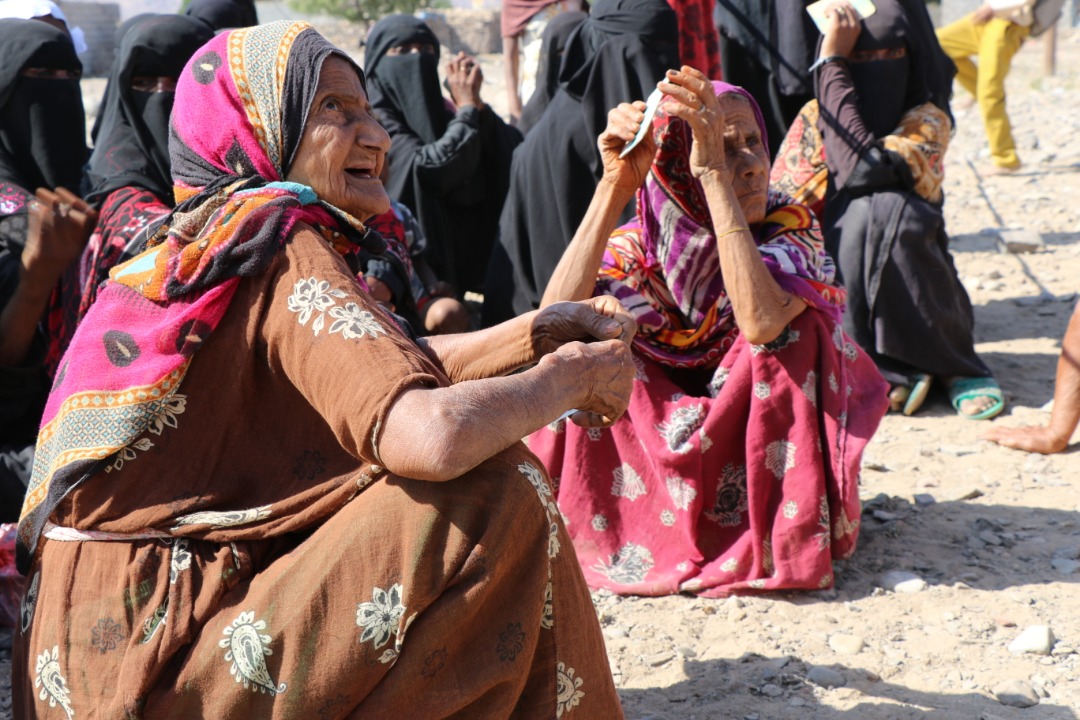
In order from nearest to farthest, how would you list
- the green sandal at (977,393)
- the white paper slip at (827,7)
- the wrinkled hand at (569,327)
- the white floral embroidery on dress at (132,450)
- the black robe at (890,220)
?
the white floral embroidery on dress at (132,450), the wrinkled hand at (569,327), the white paper slip at (827,7), the green sandal at (977,393), the black robe at (890,220)

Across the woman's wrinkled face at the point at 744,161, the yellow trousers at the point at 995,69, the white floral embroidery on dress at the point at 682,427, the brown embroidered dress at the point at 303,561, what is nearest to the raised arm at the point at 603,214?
the woman's wrinkled face at the point at 744,161

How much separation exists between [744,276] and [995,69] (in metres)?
7.71

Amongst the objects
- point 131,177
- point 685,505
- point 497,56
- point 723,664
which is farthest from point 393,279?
point 497,56

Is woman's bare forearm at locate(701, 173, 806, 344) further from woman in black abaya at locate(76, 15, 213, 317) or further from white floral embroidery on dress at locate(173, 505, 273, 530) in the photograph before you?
woman in black abaya at locate(76, 15, 213, 317)

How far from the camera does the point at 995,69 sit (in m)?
9.77

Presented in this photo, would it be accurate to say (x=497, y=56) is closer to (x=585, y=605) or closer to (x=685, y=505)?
(x=685, y=505)

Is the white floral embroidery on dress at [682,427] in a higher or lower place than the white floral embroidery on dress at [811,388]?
lower

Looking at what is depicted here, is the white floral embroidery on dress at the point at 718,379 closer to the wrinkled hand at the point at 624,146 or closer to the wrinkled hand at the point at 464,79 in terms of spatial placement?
the wrinkled hand at the point at 624,146

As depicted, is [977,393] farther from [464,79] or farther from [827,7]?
[464,79]

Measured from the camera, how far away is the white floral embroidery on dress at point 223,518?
6.30 ft

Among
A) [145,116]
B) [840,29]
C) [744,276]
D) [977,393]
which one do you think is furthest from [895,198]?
[145,116]

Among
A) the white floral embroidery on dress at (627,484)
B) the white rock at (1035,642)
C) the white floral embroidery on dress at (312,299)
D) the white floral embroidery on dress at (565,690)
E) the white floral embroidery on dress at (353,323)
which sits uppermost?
the white floral embroidery on dress at (312,299)

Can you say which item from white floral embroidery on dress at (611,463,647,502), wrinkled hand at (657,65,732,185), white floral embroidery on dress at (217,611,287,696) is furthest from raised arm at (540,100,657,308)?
white floral embroidery on dress at (217,611,287,696)

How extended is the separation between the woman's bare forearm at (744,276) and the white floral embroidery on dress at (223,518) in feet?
5.36
